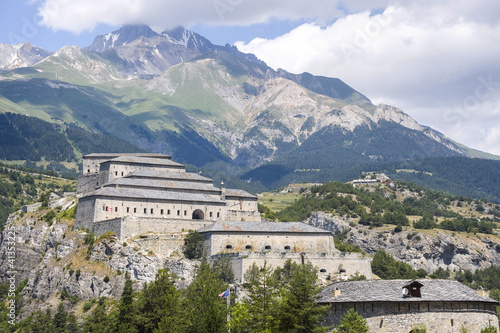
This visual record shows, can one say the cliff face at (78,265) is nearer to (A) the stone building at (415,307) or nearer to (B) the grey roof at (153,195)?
(B) the grey roof at (153,195)

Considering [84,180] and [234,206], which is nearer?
[234,206]

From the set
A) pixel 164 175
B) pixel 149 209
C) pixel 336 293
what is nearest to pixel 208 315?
pixel 336 293

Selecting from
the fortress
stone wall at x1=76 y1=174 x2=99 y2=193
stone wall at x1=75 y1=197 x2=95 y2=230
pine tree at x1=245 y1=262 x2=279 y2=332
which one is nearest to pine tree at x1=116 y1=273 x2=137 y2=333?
pine tree at x1=245 y1=262 x2=279 y2=332

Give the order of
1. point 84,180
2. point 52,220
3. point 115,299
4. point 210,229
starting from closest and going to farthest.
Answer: point 115,299 → point 210,229 → point 52,220 → point 84,180

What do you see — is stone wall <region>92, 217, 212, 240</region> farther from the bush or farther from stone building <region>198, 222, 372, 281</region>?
the bush

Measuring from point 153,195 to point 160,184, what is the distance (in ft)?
25.0

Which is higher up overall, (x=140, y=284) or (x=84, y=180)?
(x=84, y=180)

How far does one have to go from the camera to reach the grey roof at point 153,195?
122 m

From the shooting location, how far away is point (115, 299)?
106 metres

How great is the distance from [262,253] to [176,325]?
36320 millimetres

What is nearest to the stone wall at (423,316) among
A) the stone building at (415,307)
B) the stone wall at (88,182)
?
the stone building at (415,307)

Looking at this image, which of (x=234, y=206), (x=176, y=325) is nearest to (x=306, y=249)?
(x=234, y=206)

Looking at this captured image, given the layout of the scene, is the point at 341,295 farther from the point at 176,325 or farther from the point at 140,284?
the point at 140,284

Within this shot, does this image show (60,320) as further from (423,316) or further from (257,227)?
(423,316)
